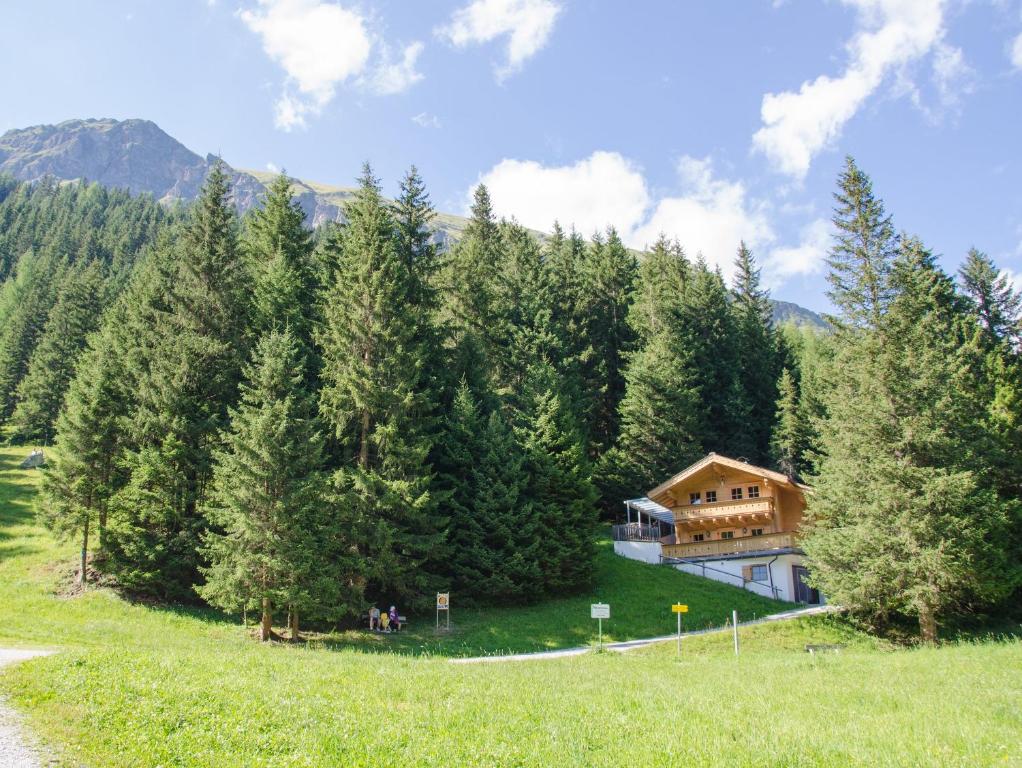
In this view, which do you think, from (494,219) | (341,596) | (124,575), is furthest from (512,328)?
(124,575)

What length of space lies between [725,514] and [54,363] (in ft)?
206

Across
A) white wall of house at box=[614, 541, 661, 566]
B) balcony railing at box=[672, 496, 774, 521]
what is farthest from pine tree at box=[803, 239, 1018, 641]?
white wall of house at box=[614, 541, 661, 566]

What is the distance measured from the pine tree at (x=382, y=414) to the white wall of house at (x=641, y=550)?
13707mm

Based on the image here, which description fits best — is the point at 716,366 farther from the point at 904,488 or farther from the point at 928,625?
the point at 928,625

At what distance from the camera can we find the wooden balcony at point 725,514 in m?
37.4

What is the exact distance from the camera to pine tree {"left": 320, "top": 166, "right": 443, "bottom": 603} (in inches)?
1076

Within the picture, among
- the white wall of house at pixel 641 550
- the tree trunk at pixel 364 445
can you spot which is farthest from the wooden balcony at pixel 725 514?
the tree trunk at pixel 364 445

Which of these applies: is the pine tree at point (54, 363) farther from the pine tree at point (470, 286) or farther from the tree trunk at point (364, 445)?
the tree trunk at point (364, 445)

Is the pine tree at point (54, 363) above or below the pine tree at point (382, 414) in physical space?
above

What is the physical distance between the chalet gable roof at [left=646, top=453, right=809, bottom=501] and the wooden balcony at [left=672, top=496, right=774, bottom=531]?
172cm

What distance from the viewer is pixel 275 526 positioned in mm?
23484

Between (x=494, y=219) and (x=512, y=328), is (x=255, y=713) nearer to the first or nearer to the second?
(x=512, y=328)

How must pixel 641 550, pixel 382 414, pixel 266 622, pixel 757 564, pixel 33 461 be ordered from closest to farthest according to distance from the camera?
pixel 266 622 → pixel 382 414 → pixel 757 564 → pixel 641 550 → pixel 33 461

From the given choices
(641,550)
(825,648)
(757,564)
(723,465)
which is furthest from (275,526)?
(723,465)
